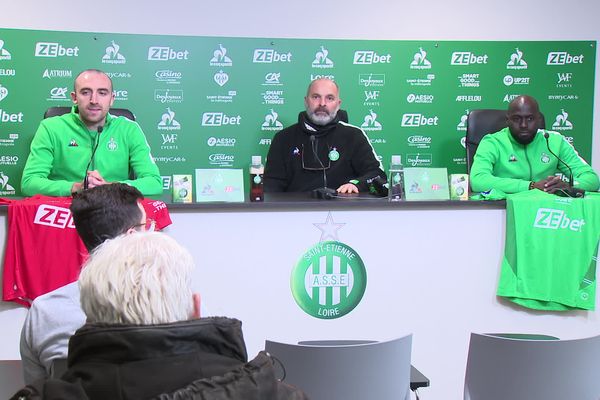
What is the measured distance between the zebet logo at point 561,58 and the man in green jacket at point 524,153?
1.61 m

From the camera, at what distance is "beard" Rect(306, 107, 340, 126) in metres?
4.48

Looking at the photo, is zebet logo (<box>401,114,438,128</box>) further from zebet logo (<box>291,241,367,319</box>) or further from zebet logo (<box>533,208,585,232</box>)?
zebet logo (<box>291,241,367,319</box>)

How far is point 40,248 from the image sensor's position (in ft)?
8.89

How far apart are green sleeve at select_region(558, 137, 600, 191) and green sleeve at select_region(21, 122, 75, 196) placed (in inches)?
103

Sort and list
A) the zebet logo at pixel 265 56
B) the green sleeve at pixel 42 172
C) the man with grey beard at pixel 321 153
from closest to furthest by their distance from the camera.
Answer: the green sleeve at pixel 42 172 → the man with grey beard at pixel 321 153 → the zebet logo at pixel 265 56

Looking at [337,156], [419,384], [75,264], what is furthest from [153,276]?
[337,156]

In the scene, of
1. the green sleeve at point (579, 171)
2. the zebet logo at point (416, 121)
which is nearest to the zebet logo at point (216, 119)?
the zebet logo at point (416, 121)

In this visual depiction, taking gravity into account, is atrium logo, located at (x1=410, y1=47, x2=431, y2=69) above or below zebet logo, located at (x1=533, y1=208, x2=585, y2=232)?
above

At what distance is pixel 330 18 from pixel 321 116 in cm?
121

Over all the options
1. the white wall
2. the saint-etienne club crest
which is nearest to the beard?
the white wall

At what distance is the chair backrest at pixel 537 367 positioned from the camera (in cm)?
182

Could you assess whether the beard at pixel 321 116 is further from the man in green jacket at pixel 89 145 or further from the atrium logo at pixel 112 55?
the atrium logo at pixel 112 55

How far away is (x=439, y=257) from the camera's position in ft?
9.70

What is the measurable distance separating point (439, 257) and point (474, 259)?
0.15 m
